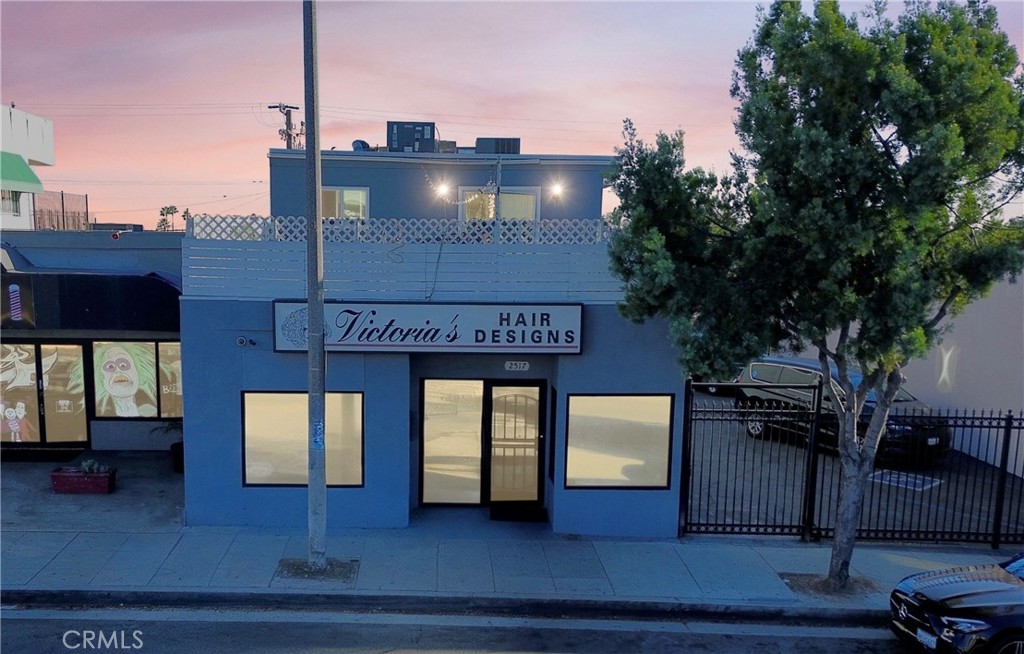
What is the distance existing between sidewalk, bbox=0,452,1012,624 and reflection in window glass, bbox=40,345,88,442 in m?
2.15

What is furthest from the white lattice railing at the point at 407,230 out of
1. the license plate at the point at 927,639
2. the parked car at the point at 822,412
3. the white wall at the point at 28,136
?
the white wall at the point at 28,136

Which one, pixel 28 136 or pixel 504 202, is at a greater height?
pixel 28 136

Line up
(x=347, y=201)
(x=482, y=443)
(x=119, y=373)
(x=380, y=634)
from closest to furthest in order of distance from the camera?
(x=380, y=634), (x=482, y=443), (x=119, y=373), (x=347, y=201)

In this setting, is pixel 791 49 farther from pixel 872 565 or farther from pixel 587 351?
pixel 872 565

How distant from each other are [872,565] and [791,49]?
21.0ft

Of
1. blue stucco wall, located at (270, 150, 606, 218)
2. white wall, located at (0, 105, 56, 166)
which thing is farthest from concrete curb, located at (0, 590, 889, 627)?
white wall, located at (0, 105, 56, 166)

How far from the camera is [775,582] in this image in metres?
8.88

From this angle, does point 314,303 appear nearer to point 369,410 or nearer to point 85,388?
point 369,410

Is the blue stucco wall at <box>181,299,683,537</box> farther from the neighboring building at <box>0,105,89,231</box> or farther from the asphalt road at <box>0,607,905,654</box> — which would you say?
the neighboring building at <box>0,105,89,231</box>

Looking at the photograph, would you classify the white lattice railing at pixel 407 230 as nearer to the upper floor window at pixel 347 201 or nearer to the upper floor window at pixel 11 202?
the upper floor window at pixel 347 201

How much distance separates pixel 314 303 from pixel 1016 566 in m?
7.98

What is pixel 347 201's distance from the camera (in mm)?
14992

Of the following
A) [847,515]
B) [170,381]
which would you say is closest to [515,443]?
[847,515]

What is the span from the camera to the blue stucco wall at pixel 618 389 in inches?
392
